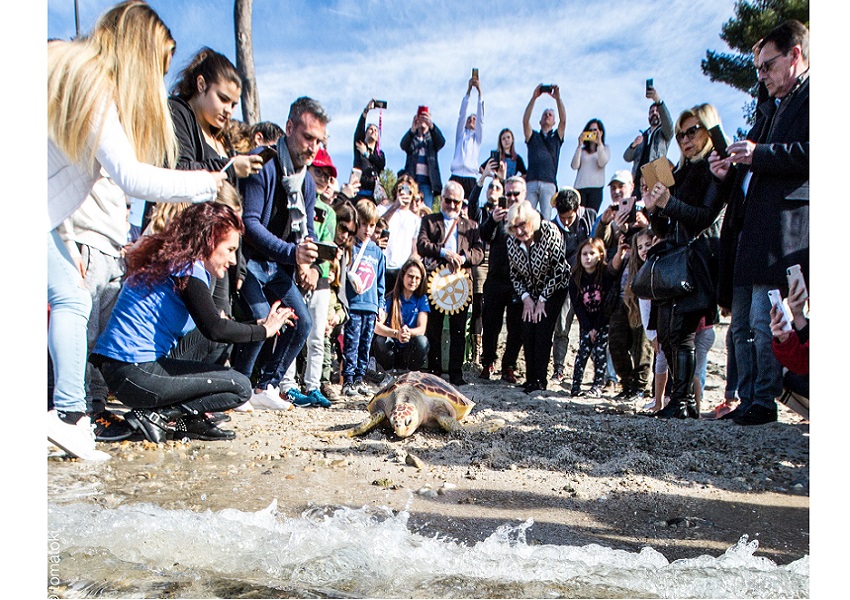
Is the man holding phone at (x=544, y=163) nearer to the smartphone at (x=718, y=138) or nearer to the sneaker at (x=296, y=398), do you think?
the smartphone at (x=718, y=138)

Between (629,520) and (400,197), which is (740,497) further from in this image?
(400,197)

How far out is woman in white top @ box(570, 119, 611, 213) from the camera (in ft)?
15.6

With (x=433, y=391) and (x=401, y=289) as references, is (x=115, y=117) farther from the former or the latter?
(x=401, y=289)

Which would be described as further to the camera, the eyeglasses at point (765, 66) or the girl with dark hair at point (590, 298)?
the girl with dark hair at point (590, 298)

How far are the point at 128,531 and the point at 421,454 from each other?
4.24 feet

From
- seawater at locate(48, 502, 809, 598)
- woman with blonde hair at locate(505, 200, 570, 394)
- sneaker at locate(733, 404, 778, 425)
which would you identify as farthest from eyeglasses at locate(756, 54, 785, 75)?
woman with blonde hair at locate(505, 200, 570, 394)

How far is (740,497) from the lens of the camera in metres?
2.18

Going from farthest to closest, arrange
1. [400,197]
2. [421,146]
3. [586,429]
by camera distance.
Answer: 1. [421,146]
2. [400,197]
3. [586,429]

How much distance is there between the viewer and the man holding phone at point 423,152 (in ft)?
18.7

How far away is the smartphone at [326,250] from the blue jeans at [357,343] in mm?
973

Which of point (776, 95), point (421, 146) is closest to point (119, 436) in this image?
point (776, 95)

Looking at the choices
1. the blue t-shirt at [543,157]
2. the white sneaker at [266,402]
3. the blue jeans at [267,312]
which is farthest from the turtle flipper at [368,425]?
the blue t-shirt at [543,157]

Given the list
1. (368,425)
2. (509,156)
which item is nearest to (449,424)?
(368,425)

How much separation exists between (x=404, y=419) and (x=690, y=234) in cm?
173
